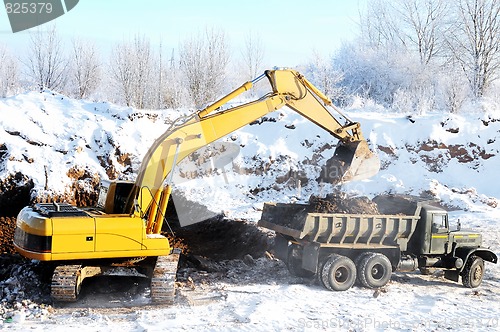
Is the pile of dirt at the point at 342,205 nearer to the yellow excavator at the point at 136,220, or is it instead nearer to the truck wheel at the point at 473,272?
the yellow excavator at the point at 136,220

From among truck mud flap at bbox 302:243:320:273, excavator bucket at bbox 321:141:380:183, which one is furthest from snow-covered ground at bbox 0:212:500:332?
excavator bucket at bbox 321:141:380:183

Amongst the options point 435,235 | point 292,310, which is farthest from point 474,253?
point 292,310

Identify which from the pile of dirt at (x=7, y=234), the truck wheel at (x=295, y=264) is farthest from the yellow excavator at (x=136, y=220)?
the truck wheel at (x=295, y=264)

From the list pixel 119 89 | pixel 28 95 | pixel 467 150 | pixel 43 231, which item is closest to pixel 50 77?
pixel 119 89

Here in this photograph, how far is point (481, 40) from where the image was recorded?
37469 mm

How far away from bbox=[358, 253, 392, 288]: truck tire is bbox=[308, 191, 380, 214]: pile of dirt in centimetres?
108

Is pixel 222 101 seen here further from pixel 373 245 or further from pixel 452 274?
pixel 452 274

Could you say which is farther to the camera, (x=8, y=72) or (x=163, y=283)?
(x=8, y=72)

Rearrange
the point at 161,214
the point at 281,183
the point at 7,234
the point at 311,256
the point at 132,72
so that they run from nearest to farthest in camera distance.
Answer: the point at 161,214 → the point at 311,256 → the point at 7,234 → the point at 281,183 → the point at 132,72

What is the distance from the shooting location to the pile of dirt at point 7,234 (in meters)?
12.5

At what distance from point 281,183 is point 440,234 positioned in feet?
34.6

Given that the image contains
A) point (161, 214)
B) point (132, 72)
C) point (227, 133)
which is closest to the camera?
point (161, 214)

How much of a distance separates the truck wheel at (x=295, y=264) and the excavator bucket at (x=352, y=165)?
1.91 m

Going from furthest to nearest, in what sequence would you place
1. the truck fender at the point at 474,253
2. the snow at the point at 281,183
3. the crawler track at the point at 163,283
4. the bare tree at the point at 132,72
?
the bare tree at the point at 132,72 → the truck fender at the point at 474,253 → the crawler track at the point at 163,283 → the snow at the point at 281,183
